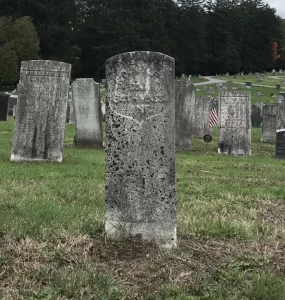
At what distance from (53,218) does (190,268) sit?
69.0 inches

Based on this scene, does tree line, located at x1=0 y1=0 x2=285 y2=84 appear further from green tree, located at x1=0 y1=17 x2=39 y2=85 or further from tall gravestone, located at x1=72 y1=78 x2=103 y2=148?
tall gravestone, located at x1=72 y1=78 x2=103 y2=148

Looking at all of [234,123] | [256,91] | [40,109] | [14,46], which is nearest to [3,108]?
[234,123]

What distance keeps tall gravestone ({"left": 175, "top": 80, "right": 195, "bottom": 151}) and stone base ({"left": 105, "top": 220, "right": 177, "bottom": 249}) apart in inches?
417

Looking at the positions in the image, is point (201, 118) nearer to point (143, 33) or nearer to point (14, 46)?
point (14, 46)

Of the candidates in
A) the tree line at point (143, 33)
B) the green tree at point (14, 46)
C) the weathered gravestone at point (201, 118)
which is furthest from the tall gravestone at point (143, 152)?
the green tree at point (14, 46)

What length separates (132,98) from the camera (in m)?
4.74

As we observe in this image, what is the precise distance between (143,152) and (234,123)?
10800 millimetres

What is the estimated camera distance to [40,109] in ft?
32.6

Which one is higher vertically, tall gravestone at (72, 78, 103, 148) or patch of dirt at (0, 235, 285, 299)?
tall gravestone at (72, 78, 103, 148)

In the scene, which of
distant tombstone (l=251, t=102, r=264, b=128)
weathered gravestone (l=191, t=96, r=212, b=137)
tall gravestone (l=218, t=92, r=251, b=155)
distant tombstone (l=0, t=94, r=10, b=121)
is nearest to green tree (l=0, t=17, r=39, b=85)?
distant tombstone (l=0, t=94, r=10, b=121)

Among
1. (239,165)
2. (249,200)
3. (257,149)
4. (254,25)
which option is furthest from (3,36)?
(254,25)

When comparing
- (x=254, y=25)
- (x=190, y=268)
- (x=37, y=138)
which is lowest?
(x=190, y=268)

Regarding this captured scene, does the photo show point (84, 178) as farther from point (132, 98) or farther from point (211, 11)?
point (211, 11)

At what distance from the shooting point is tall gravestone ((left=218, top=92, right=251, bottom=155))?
14961 millimetres
